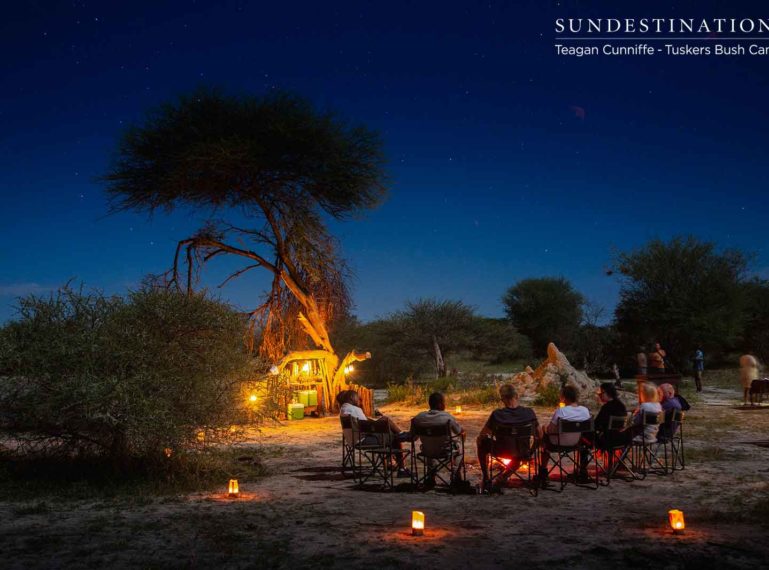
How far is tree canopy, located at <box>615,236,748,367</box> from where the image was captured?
3069 centimetres

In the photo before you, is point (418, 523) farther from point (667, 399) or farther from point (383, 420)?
point (667, 399)

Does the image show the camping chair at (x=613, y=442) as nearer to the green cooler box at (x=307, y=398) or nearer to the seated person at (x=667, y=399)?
the seated person at (x=667, y=399)

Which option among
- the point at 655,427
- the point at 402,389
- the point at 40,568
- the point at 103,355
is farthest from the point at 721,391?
the point at 40,568

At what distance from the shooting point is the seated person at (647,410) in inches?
321

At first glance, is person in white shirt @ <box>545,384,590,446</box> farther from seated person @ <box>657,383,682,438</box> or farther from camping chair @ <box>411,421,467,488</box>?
seated person @ <box>657,383,682,438</box>

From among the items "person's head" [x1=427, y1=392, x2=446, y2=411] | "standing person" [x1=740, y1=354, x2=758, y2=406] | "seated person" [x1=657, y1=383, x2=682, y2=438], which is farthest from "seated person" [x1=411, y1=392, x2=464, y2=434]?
"standing person" [x1=740, y1=354, x2=758, y2=406]

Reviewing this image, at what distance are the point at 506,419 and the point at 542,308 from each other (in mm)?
38260

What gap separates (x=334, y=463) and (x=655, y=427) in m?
4.39

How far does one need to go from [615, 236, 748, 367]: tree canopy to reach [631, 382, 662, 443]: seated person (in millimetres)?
24127

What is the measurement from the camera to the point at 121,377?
24.6ft

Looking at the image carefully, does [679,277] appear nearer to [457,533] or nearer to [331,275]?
[331,275]

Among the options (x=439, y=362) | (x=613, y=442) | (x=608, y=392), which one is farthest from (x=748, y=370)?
(x=439, y=362)

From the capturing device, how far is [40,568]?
15.8ft

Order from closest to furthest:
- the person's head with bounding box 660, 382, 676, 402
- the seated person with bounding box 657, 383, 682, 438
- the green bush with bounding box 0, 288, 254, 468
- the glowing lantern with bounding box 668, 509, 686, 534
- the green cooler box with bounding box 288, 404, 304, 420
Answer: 1. the glowing lantern with bounding box 668, 509, 686, 534
2. the green bush with bounding box 0, 288, 254, 468
3. the seated person with bounding box 657, 383, 682, 438
4. the person's head with bounding box 660, 382, 676, 402
5. the green cooler box with bounding box 288, 404, 304, 420
